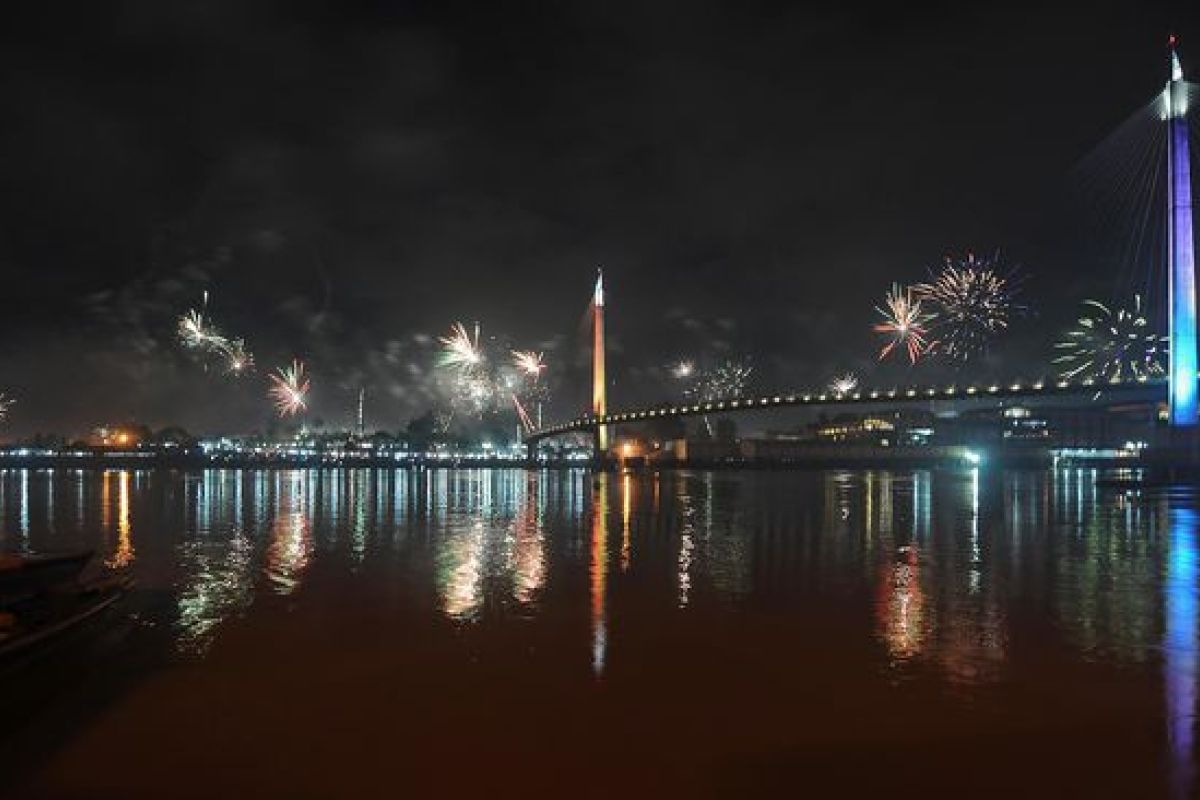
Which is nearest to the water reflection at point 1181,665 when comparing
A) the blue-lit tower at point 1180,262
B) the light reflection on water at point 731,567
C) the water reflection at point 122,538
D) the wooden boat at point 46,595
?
the light reflection on water at point 731,567

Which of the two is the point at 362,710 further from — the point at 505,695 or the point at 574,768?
the point at 574,768

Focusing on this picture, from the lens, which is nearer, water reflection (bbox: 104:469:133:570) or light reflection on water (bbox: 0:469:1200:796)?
light reflection on water (bbox: 0:469:1200:796)

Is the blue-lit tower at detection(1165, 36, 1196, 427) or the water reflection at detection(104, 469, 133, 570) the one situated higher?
the blue-lit tower at detection(1165, 36, 1196, 427)

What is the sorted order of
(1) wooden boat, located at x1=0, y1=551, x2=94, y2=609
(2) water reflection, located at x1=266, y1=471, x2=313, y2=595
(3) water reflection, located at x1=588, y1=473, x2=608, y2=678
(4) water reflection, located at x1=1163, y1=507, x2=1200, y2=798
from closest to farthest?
1. (4) water reflection, located at x1=1163, y1=507, x2=1200, y2=798
2. (3) water reflection, located at x1=588, y1=473, x2=608, y2=678
3. (1) wooden boat, located at x1=0, y1=551, x2=94, y2=609
4. (2) water reflection, located at x1=266, y1=471, x2=313, y2=595

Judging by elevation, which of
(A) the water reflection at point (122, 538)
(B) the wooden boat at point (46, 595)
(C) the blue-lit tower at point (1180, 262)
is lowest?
(A) the water reflection at point (122, 538)

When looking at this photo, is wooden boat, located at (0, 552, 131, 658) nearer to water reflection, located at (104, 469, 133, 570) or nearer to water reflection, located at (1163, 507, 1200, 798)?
water reflection, located at (104, 469, 133, 570)

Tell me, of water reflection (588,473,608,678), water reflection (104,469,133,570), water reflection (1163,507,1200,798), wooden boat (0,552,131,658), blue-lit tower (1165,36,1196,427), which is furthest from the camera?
blue-lit tower (1165,36,1196,427)

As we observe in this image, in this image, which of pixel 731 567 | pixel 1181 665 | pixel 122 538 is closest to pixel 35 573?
pixel 731 567

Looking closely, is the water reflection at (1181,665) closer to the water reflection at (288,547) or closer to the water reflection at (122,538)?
the water reflection at (288,547)

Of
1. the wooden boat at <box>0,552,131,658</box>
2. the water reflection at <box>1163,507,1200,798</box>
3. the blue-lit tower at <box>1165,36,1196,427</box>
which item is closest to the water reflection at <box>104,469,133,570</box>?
the wooden boat at <box>0,552,131,658</box>
